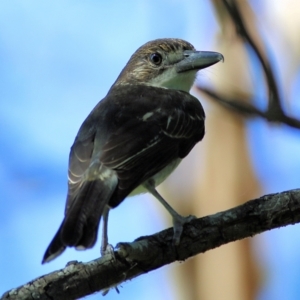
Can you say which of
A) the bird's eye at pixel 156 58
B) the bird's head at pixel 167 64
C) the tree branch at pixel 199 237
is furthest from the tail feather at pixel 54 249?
the bird's eye at pixel 156 58

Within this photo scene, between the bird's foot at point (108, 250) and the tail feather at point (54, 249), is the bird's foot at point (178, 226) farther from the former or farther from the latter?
the tail feather at point (54, 249)

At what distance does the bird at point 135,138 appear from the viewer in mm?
3463

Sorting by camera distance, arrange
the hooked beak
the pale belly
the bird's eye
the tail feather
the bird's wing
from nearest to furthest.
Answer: the tail feather → the bird's wing → the pale belly → the hooked beak → the bird's eye

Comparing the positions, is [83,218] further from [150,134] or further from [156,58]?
[156,58]

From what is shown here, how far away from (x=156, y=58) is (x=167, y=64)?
0.35 ft

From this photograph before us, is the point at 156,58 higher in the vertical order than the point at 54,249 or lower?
higher

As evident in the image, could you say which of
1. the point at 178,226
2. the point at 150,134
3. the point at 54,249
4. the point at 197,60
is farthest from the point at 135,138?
the point at 197,60

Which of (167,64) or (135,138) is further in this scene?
(167,64)

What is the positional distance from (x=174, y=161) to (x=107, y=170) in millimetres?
589

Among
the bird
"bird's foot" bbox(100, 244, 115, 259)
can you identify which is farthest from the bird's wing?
"bird's foot" bbox(100, 244, 115, 259)

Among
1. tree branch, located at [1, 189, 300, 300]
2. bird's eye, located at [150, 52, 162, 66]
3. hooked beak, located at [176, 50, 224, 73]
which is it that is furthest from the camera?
bird's eye, located at [150, 52, 162, 66]

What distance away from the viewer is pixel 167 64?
5016mm

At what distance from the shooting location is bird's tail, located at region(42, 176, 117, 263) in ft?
10.8

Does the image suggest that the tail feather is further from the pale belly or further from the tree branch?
the pale belly
